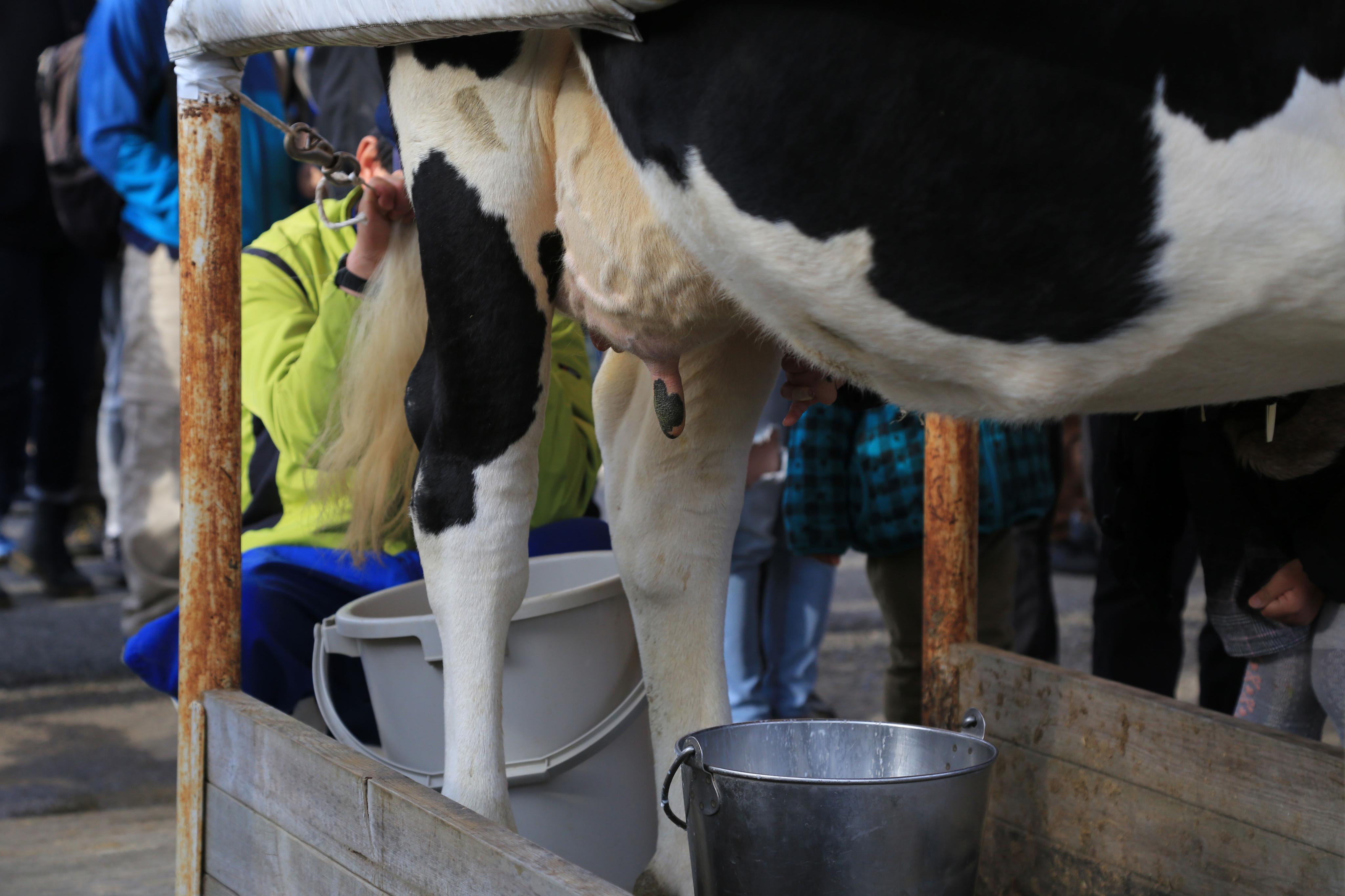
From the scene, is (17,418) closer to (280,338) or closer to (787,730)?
(280,338)

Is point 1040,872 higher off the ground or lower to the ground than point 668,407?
lower

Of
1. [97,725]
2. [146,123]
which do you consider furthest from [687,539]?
[146,123]

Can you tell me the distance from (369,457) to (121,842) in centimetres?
92

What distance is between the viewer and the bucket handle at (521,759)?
1630 mm

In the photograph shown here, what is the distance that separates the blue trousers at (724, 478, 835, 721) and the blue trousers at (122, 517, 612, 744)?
93 centimetres

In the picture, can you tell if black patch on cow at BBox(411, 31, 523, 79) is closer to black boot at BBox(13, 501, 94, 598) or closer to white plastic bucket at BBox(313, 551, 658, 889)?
white plastic bucket at BBox(313, 551, 658, 889)

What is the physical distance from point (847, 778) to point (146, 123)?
2.72m

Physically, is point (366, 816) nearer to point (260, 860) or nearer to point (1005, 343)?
point (260, 860)

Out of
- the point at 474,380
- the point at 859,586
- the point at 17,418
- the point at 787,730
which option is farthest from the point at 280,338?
the point at 859,586

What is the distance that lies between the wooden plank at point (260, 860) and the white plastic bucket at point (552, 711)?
0.18 m

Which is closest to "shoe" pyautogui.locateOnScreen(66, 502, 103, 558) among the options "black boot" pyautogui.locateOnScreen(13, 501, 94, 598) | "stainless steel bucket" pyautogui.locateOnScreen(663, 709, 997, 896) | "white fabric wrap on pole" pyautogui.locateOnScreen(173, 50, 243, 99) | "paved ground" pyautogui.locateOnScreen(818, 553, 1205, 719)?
"black boot" pyautogui.locateOnScreen(13, 501, 94, 598)

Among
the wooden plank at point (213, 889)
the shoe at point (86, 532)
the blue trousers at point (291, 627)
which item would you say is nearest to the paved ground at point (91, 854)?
the blue trousers at point (291, 627)

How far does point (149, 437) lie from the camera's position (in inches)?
141

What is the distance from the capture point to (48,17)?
4082 mm
